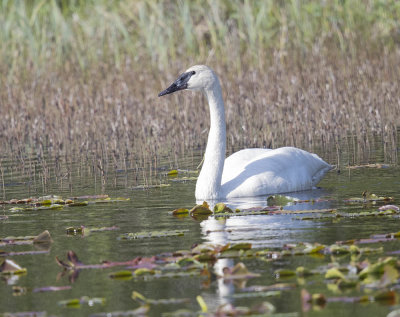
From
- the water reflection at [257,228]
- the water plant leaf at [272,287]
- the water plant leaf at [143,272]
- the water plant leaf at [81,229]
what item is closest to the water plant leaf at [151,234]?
the water reflection at [257,228]

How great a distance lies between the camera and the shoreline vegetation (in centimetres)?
1327

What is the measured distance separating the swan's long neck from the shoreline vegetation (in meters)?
1.81

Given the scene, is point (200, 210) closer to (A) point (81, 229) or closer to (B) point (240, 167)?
(A) point (81, 229)

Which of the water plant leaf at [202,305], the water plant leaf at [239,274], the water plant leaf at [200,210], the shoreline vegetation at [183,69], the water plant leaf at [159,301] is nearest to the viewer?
the water plant leaf at [202,305]

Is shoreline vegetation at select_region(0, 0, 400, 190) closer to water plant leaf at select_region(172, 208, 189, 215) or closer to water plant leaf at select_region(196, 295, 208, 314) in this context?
water plant leaf at select_region(172, 208, 189, 215)

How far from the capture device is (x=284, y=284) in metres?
5.33

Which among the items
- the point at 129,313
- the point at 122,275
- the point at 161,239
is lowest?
the point at 129,313

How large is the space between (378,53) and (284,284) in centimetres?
1259

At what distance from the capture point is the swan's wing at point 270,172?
9586 mm

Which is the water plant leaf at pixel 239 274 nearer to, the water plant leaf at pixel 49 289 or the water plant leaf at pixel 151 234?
the water plant leaf at pixel 49 289

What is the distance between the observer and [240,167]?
10.0 metres

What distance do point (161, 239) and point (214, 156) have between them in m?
2.62

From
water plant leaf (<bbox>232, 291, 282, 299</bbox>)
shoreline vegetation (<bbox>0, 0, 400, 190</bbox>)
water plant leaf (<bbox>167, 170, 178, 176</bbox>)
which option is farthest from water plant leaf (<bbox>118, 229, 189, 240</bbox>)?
shoreline vegetation (<bbox>0, 0, 400, 190</bbox>)

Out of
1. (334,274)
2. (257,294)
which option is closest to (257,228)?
(334,274)
